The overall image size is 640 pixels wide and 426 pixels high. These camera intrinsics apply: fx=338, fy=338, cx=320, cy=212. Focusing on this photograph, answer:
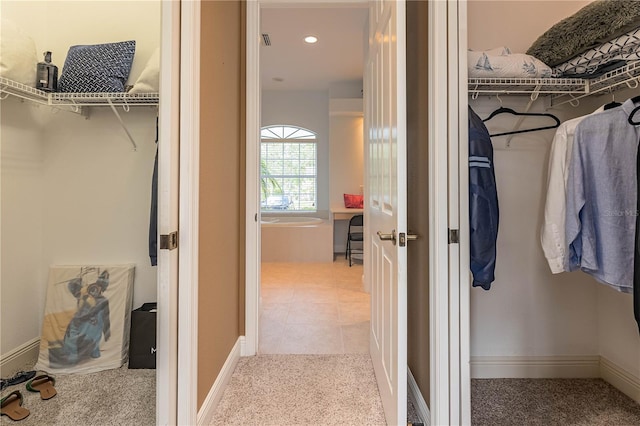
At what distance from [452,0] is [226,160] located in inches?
48.8

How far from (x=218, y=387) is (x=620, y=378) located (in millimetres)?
2022

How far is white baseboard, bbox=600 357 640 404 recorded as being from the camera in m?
1.64

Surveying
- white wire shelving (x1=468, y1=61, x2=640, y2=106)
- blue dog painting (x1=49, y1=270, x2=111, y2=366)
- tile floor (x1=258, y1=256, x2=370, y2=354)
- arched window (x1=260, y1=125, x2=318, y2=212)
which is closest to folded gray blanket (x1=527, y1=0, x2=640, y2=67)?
white wire shelving (x1=468, y1=61, x2=640, y2=106)

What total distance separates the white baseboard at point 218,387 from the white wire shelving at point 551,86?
1895mm

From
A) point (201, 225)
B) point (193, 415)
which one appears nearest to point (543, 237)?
point (201, 225)

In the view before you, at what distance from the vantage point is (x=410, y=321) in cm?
175

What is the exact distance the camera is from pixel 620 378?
1.71 meters

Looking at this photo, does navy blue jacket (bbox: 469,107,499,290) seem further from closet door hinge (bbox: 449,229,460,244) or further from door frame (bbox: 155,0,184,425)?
door frame (bbox: 155,0,184,425)

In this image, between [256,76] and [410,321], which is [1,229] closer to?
[256,76]

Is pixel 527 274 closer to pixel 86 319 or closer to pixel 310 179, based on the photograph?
pixel 86 319

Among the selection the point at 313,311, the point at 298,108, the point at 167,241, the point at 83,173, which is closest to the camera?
the point at 167,241

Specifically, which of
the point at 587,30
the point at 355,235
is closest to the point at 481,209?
the point at 587,30

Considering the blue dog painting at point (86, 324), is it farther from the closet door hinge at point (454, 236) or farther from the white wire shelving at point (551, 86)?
the white wire shelving at point (551, 86)

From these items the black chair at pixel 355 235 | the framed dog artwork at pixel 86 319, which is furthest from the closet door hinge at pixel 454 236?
the black chair at pixel 355 235
